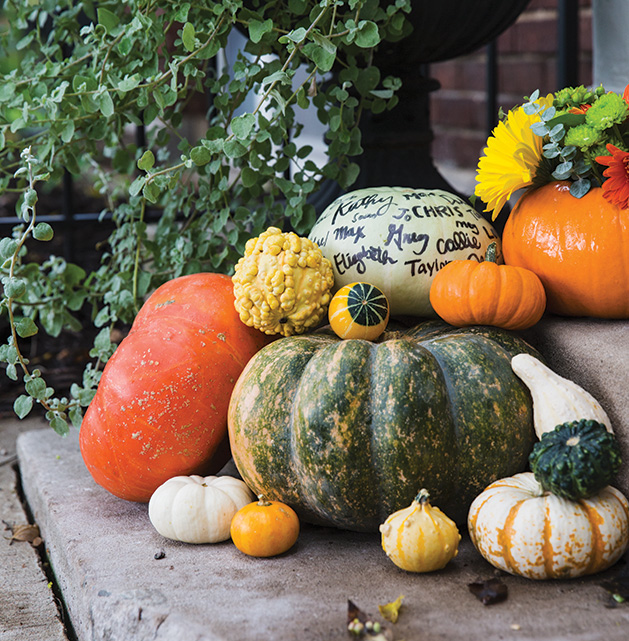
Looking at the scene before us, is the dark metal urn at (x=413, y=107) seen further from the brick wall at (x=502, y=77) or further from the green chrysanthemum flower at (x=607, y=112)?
the brick wall at (x=502, y=77)

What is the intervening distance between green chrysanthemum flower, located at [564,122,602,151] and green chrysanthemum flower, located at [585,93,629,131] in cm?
1

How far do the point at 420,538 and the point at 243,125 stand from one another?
1003 mm

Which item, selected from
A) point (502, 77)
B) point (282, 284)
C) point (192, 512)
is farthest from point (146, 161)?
point (502, 77)

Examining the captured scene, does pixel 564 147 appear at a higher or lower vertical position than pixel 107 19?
lower

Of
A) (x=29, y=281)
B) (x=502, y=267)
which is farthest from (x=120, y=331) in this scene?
(x=502, y=267)

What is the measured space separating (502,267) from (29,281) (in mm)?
1441

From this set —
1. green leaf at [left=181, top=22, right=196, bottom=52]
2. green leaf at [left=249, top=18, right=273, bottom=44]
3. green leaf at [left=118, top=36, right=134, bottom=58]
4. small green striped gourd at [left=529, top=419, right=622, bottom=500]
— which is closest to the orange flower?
small green striped gourd at [left=529, top=419, right=622, bottom=500]

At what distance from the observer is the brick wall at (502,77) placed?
13.0 ft

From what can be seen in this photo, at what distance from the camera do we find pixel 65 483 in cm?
202

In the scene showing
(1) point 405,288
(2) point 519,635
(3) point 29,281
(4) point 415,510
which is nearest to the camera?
(2) point 519,635

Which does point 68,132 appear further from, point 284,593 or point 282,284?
point 284,593

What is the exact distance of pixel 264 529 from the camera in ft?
5.09

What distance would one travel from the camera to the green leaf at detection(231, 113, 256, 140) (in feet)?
5.83

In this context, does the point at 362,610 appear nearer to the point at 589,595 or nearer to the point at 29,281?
the point at 589,595
